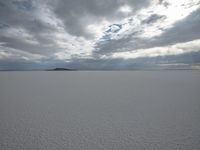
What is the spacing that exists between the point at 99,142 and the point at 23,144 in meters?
1.32

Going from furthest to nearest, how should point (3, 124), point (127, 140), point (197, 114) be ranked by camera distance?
point (197, 114)
point (3, 124)
point (127, 140)

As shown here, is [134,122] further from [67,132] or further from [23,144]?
[23,144]

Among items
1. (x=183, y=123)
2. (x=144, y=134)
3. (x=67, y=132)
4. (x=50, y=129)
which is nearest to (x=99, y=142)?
(x=67, y=132)

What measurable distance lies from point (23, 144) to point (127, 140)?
6.03ft

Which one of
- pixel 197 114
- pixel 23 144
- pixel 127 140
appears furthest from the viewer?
pixel 197 114

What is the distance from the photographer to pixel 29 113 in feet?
12.5

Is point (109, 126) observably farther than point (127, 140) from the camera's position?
Yes

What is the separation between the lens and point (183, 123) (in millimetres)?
3078

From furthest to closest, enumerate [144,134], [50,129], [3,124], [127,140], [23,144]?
[3,124] < [50,129] < [144,134] < [127,140] < [23,144]

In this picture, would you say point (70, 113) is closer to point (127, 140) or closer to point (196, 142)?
point (127, 140)

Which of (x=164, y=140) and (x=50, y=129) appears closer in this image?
(x=164, y=140)

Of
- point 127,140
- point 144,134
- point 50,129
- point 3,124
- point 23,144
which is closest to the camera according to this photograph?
point 23,144

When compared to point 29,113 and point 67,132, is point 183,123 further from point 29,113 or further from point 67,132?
point 29,113

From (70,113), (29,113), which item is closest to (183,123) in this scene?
(70,113)
